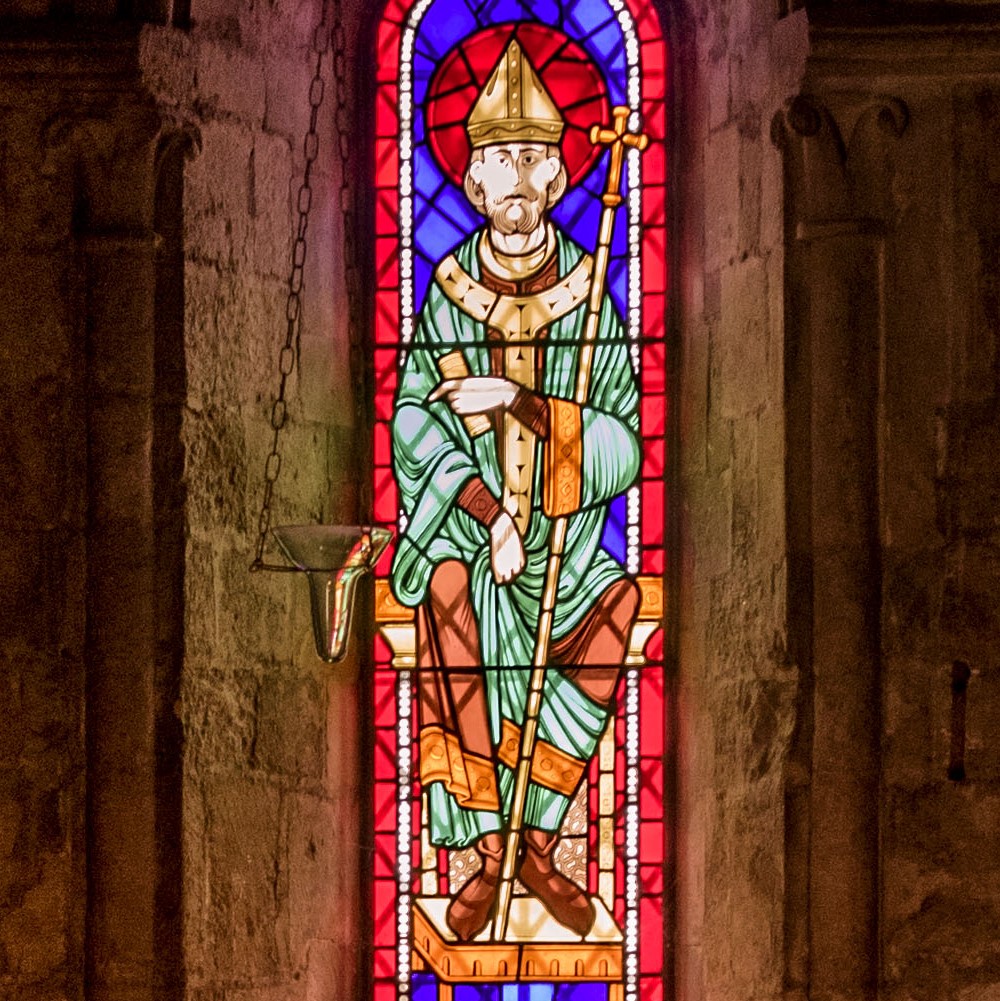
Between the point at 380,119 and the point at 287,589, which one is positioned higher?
the point at 380,119

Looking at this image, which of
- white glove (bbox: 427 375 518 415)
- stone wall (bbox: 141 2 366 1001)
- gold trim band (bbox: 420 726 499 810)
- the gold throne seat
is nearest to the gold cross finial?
white glove (bbox: 427 375 518 415)

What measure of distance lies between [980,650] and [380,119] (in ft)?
7.48

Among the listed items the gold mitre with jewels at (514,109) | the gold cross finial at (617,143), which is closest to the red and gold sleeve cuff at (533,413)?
the gold cross finial at (617,143)

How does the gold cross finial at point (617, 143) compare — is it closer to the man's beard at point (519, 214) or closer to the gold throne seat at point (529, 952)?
the man's beard at point (519, 214)

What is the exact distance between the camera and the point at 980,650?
20.2ft

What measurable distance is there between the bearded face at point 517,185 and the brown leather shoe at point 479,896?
167 centimetres

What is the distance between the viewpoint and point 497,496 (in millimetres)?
6941

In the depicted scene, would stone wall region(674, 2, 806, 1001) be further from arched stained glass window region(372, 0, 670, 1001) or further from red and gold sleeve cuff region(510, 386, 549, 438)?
red and gold sleeve cuff region(510, 386, 549, 438)

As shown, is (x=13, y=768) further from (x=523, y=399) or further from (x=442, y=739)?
(x=523, y=399)

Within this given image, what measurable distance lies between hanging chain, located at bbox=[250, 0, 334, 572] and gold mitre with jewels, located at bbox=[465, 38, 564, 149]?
44cm

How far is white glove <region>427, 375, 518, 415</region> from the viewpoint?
22.8 ft

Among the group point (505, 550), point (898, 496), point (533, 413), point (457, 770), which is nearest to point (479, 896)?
point (457, 770)

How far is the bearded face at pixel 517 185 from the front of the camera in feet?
23.0

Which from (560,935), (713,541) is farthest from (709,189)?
(560,935)
